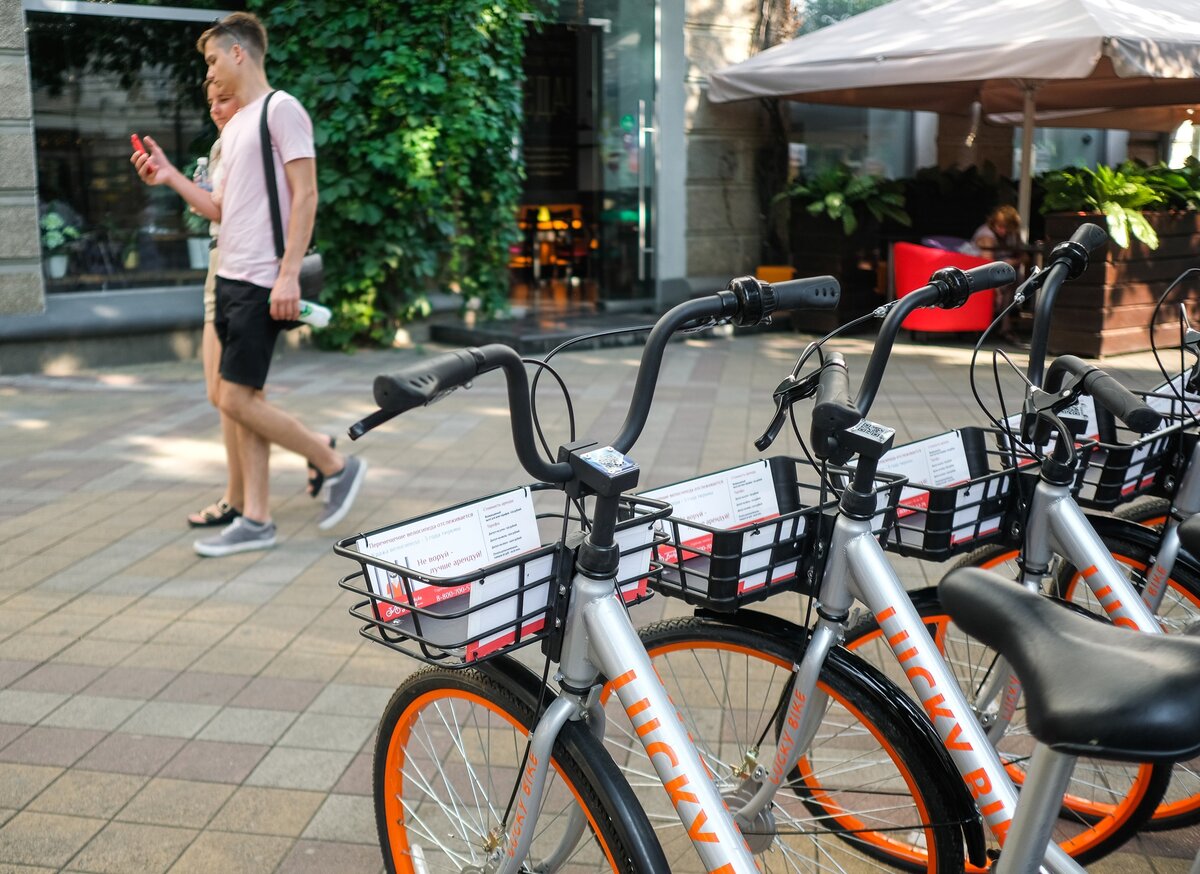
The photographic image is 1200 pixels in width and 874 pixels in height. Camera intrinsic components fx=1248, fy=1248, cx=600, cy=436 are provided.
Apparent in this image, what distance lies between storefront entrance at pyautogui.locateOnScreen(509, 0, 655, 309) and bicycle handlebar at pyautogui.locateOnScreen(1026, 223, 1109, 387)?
9.01 metres

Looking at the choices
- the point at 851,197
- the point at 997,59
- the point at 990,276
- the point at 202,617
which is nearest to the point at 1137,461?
the point at 990,276

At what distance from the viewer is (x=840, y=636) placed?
2102 millimetres

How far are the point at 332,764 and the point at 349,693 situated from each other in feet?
1.49

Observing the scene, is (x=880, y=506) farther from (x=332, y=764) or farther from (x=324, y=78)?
(x=324, y=78)

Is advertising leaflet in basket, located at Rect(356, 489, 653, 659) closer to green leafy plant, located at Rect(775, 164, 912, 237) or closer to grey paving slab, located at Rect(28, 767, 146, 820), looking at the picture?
→ grey paving slab, located at Rect(28, 767, 146, 820)

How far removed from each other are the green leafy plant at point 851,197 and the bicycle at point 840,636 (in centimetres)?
932

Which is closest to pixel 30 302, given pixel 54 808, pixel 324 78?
pixel 324 78

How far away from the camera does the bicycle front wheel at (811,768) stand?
81.0 inches

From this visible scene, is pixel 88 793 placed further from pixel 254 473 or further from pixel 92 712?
pixel 254 473

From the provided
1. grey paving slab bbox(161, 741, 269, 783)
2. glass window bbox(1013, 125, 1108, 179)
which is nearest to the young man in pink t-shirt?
grey paving slab bbox(161, 741, 269, 783)

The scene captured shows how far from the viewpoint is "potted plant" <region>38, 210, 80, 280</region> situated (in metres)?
9.31

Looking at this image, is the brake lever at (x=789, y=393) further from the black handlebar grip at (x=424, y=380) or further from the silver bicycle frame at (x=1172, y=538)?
the silver bicycle frame at (x=1172, y=538)

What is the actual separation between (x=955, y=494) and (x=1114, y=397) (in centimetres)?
34

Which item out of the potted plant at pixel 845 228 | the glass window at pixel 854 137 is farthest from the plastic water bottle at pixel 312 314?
the glass window at pixel 854 137
